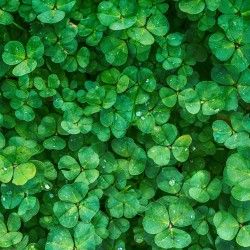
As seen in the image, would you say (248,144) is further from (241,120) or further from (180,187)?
(180,187)

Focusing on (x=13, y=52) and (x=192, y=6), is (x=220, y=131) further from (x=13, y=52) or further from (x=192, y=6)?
(x=13, y=52)

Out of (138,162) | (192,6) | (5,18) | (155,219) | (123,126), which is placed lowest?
(155,219)

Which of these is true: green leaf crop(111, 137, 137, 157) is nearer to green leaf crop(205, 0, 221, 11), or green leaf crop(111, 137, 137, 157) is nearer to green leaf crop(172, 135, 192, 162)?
green leaf crop(172, 135, 192, 162)

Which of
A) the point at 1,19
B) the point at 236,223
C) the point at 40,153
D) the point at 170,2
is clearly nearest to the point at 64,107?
the point at 40,153

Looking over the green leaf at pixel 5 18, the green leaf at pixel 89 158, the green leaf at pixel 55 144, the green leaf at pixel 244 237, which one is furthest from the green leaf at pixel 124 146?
the green leaf at pixel 5 18

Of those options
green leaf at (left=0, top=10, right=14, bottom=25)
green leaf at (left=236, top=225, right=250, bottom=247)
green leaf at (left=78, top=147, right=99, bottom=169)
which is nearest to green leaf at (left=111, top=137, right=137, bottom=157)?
green leaf at (left=78, top=147, right=99, bottom=169)

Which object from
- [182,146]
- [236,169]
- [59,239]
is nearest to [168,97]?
[182,146]

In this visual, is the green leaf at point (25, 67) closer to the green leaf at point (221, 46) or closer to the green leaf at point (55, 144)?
the green leaf at point (55, 144)
